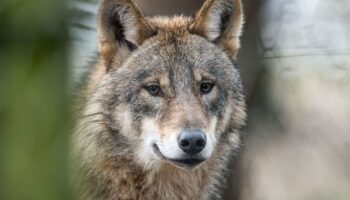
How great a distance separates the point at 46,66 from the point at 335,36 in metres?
4.78

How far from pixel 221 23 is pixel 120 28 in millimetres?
619

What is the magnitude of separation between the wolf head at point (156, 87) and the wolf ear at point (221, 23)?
2 centimetres

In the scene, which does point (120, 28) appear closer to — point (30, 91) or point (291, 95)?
point (291, 95)

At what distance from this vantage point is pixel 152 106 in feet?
13.3

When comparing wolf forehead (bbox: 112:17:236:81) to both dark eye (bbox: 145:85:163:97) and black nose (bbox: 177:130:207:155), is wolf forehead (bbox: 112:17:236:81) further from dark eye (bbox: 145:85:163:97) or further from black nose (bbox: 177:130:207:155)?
black nose (bbox: 177:130:207:155)

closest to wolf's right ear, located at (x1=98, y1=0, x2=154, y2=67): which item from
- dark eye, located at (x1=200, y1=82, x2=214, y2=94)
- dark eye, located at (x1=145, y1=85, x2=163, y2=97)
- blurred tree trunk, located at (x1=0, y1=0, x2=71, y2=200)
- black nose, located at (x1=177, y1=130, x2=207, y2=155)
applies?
dark eye, located at (x1=145, y1=85, x2=163, y2=97)

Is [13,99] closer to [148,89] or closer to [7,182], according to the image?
[7,182]

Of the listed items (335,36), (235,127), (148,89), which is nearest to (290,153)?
(335,36)

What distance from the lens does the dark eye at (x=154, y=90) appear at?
4.07 meters

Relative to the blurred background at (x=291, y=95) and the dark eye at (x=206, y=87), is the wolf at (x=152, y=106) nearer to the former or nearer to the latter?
the dark eye at (x=206, y=87)

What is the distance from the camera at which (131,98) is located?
13.5ft

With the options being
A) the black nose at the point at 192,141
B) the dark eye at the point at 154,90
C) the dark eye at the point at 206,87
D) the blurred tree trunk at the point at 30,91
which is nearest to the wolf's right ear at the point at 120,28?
the dark eye at the point at 154,90

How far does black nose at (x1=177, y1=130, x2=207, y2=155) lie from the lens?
12.3ft

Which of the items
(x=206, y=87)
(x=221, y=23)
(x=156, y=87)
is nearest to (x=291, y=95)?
(x=221, y=23)
